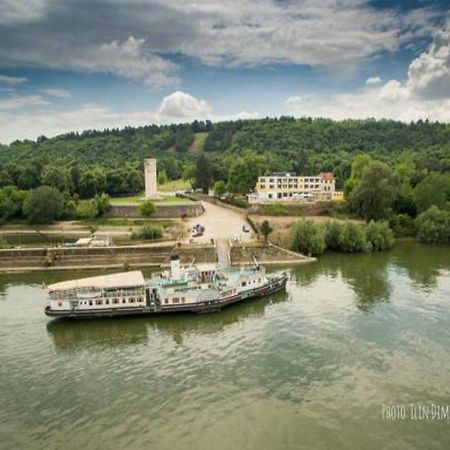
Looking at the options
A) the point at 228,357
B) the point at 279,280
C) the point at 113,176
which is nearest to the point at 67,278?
the point at 279,280

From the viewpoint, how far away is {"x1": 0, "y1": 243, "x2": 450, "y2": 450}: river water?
21625mm

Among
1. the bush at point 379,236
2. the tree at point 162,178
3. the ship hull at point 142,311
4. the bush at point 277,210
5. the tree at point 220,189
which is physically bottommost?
the ship hull at point 142,311

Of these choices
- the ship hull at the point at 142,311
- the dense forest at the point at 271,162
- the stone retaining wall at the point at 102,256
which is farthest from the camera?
the dense forest at the point at 271,162

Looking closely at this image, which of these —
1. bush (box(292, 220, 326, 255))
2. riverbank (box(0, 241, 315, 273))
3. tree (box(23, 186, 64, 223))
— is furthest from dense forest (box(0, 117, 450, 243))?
riverbank (box(0, 241, 315, 273))

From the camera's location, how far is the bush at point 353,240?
185 ft

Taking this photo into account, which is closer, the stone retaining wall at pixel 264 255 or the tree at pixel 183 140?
the stone retaining wall at pixel 264 255

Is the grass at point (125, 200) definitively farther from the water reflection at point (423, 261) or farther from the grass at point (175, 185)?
the water reflection at point (423, 261)

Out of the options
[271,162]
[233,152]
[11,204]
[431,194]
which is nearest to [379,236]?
[431,194]

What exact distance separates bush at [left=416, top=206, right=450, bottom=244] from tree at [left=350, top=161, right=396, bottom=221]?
17.9 feet

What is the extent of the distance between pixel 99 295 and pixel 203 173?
65.3 m

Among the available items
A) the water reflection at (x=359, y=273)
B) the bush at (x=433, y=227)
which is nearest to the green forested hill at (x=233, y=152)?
the bush at (x=433, y=227)

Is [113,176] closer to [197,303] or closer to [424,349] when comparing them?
[197,303]

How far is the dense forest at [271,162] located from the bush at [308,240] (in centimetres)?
1574

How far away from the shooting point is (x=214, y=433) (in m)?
21.6
